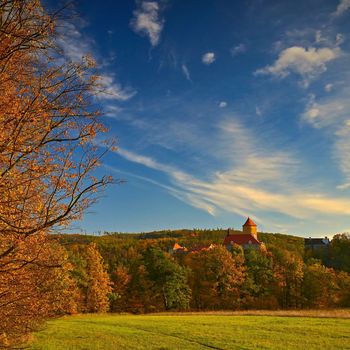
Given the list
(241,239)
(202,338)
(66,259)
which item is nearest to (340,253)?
(241,239)

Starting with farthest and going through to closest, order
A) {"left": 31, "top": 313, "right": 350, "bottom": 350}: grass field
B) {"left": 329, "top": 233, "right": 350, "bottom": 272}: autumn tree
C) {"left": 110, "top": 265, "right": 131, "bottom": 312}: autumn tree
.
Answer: {"left": 329, "top": 233, "right": 350, "bottom": 272}: autumn tree → {"left": 110, "top": 265, "right": 131, "bottom": 312}: autumn tree → {"left": 31, "top": 313, "right": 350, "bottom": 350}: grass field

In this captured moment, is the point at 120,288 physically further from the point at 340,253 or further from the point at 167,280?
the point at 340,253

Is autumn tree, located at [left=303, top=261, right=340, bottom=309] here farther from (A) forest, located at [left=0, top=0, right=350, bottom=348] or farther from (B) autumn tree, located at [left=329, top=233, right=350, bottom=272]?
(B) autumn tree, located at [left=329, top=233, right=350, bottom=272]

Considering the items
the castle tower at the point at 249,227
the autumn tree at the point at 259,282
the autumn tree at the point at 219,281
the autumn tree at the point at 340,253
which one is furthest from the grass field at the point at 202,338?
the castle tower at the point at 249,227

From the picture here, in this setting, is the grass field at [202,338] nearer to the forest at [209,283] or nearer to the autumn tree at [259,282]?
the forest at [209,283]

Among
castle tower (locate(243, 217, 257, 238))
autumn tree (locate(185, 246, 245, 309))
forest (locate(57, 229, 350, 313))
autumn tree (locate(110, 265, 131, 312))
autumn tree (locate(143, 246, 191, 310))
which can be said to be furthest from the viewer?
castle tower (locate(243, 217, 257, 238))

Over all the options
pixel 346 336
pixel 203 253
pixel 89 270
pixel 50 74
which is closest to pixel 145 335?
pixel 346 336

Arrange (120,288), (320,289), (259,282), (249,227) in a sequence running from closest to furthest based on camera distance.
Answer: (320,289), (259,282), (120,288), (249,227)

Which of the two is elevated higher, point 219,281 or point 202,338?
point 219,281

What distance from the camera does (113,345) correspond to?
70.0ft

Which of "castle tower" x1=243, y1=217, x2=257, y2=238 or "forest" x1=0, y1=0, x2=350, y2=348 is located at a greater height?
"castle tower" x1=243, y1=217, x2=257, y2=238

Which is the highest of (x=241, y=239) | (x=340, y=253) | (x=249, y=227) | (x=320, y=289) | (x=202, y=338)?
(x=249, y=227)

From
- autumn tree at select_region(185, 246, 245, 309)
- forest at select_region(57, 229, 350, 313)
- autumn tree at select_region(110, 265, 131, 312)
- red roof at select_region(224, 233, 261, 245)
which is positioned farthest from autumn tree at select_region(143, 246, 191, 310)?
red roof at select_region(224, 233, 261, 245)

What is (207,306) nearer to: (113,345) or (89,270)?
(89,270)
